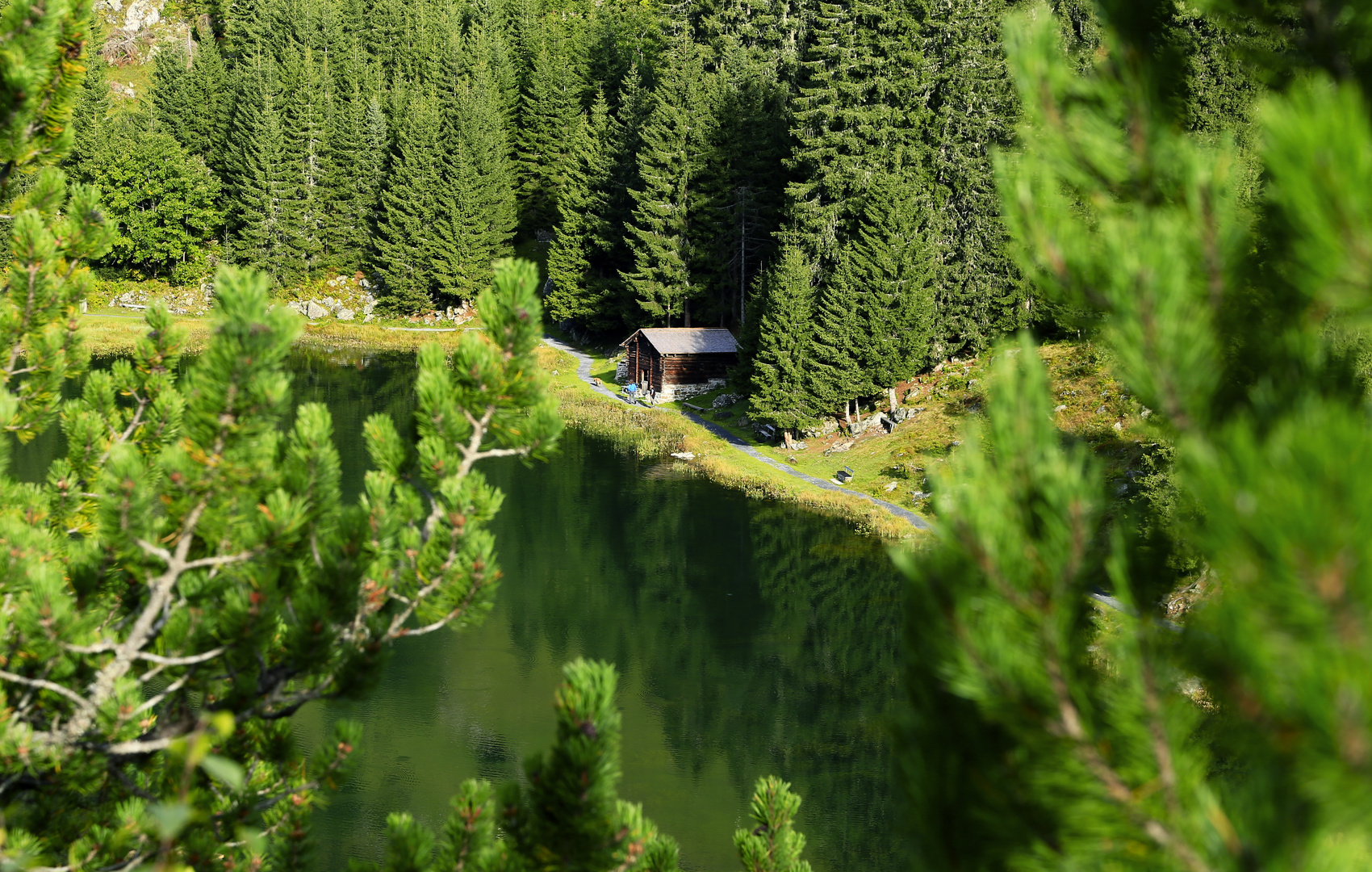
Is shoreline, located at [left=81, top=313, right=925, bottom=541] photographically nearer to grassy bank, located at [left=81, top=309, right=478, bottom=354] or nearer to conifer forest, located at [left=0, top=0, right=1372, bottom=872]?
grassy bank, located at [left=81, top=309, right=478, bottom=354]

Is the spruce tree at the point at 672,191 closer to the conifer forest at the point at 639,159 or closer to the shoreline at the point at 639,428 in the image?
the conifer forest at the point at 639,159

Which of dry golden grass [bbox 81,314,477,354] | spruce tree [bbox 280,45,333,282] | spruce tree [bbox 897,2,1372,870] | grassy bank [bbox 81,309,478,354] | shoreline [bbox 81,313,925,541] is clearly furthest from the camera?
spruce tree [bbox 280,45,333,282]

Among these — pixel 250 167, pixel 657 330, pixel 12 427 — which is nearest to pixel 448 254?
pixel 250 167

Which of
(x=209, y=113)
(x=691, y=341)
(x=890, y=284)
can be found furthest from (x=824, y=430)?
(x=209, y=113)

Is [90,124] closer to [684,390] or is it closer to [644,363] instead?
[644,363]

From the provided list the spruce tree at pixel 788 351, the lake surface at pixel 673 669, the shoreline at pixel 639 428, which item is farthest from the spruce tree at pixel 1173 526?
the spruce tree at pixel 788 351

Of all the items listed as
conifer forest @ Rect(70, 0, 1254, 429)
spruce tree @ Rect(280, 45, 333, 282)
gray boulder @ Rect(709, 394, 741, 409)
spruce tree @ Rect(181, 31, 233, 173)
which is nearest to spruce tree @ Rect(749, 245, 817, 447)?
conifer forest @ Rect(70, 0, 1254, 429)

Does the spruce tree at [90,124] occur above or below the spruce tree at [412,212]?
above

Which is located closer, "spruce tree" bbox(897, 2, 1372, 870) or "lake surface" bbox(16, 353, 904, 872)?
"spruce tree" bbox(897, 2, 1372, 870)
